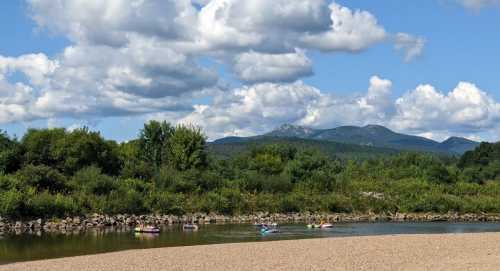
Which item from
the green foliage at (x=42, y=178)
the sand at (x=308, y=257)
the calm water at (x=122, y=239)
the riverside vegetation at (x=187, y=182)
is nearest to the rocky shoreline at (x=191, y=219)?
the riverside vegetation at (x=187, y=182)

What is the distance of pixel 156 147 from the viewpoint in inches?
4451

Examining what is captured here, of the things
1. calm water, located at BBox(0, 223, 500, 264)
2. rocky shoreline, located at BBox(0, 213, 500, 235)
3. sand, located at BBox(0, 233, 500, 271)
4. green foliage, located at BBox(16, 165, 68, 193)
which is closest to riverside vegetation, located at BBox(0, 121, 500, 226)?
green foliage, located at BBox(16, 165, 68, 193)

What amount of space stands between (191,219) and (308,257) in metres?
43.4

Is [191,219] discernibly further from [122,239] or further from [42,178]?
[122,239]

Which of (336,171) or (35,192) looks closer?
(35,192)

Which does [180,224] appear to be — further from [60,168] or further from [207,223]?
[60,168]

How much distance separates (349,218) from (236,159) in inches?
1482

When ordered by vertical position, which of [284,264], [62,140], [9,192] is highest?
[62,140]

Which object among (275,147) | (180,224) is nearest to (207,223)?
(180,224)

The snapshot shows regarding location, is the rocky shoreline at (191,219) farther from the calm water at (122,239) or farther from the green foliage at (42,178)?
the green foliage at (42,178)

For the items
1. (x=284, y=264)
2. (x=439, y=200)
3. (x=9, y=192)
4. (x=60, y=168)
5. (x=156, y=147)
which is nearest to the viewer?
(x=284, y=264)

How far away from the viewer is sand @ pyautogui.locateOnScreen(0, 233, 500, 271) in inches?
1325

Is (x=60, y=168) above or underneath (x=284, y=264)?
above

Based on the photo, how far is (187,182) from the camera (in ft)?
305
